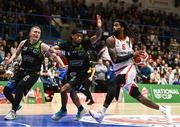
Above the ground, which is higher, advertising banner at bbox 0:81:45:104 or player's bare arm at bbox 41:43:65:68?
player's bare arm at bbox 41:43:65:68

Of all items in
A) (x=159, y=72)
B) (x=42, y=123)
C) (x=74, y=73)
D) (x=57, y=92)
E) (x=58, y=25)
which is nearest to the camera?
(x=42, y=123)

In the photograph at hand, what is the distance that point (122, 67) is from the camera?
8289 millimetres

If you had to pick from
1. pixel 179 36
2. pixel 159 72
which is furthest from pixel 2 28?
pixel 179 36

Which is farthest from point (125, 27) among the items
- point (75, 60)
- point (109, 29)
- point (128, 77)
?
point (109, 29)

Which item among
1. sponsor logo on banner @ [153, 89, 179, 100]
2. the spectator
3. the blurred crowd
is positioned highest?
the blurred crowd

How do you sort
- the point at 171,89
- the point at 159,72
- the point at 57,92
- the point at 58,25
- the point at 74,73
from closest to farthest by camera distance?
the point at 74,73 → the point at 57,92 → the point at 171,89 → the point at 159,72 → the point at 58,25

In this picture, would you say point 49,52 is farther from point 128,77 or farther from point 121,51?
point 128,77

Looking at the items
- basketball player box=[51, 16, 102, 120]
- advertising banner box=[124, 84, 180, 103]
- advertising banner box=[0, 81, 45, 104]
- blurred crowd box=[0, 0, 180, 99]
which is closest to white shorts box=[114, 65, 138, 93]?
basketball player box=[51, 16, 102, 120]

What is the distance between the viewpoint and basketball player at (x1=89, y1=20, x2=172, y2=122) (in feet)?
26.8

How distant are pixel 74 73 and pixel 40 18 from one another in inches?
572

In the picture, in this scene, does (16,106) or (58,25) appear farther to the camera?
(58,25)

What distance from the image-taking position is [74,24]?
24609mm

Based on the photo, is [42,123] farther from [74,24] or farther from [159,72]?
[74,24]

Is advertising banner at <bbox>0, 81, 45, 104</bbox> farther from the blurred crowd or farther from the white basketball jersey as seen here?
the white basketball jersey
